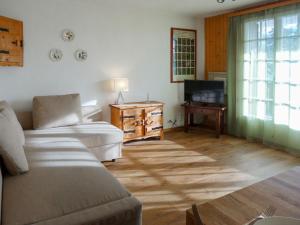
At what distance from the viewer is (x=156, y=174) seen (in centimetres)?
318

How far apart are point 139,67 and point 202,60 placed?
1517 millimetres

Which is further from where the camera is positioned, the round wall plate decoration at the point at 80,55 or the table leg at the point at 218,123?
the table leg at the point at 218,123

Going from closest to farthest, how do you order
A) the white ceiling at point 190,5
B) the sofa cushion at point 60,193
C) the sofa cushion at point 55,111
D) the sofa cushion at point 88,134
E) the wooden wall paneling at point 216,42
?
1. the sofa cushion at point 60,193
2. the sofa cushion at point 88,134
3. the sofa cushion at point 55,111
4. the white ceiling at point 190,5
5. the wooden wall paneling at point 216,42

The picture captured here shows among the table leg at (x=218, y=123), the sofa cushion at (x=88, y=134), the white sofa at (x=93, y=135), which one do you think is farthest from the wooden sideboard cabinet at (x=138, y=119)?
the table leg at (x=218, y=123)

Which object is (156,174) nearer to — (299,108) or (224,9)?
(299,108)

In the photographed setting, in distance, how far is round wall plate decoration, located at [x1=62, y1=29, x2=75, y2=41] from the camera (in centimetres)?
397

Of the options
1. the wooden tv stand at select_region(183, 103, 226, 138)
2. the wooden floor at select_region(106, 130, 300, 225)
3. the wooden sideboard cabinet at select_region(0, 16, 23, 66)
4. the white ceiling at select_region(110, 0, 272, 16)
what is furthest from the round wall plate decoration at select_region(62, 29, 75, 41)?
the wooden tv stand at select_region(183, 103, 226, 138)

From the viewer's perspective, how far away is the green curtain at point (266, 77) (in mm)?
3814

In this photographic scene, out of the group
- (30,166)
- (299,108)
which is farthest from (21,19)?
(299,108)

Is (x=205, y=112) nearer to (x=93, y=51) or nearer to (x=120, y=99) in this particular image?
(x=120, y=99)

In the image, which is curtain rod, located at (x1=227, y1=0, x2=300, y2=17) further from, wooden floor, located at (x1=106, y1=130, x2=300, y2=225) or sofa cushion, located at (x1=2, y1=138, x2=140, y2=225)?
sofa cushion, located at (x1=2, y1=138, x2=140, y2=225)

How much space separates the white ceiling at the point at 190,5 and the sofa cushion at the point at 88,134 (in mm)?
2028

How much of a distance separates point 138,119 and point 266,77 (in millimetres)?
2182

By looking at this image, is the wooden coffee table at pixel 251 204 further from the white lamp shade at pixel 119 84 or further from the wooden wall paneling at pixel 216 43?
the wooden wall paneling at pixel 216 43
